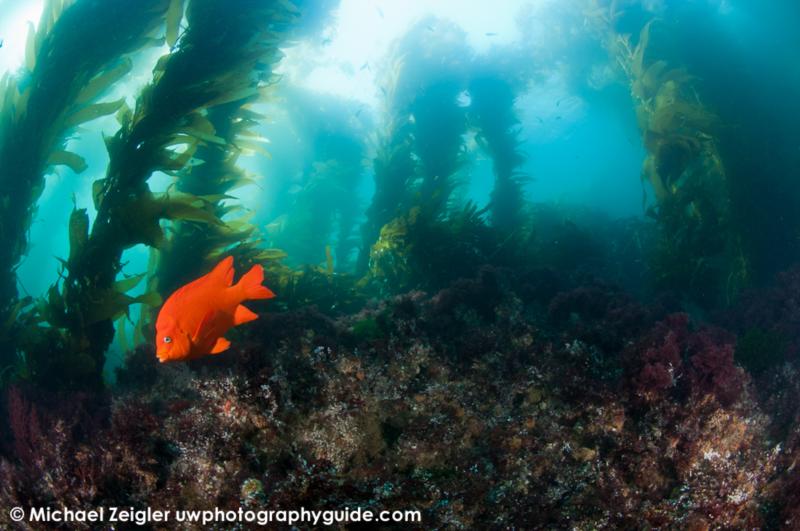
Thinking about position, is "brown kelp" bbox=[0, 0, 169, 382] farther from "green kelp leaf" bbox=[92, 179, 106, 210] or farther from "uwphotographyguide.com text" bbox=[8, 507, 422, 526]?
"uwphotographyguide.com text" bbox=[8, 507, 422, 526]

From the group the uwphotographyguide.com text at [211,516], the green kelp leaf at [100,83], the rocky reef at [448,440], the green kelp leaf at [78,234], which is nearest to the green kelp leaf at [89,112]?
the green kelp leaf at [100,83]

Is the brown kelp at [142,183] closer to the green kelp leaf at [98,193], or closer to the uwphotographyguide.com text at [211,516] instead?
the green kelp leaf at [98,193]

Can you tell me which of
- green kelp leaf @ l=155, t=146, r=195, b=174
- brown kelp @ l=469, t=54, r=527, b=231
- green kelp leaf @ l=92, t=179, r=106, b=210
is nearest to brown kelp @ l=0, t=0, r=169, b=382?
green kelp leaf @ l=155, t=146, r=195, b=174

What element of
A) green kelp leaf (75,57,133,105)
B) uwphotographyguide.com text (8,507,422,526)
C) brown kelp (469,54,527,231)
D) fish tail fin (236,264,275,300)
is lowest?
brown kelp (469,54,527,231)

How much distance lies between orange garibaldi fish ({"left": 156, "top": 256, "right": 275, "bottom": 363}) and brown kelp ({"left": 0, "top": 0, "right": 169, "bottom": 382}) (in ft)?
12.3

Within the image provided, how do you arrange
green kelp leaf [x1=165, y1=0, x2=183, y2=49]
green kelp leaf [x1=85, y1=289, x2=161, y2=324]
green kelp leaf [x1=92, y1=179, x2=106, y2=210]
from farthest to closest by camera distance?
1. green kelp leaf [x1=165, y1=0, x2=183, y2=49]
2. green kelp leaf [x1=92, y1=179, x2=106, y2=210]
3. green kelp leaf [x1=85, y1=289, x2=161, y2=324]

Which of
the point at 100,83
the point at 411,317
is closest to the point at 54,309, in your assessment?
the point at 100,83

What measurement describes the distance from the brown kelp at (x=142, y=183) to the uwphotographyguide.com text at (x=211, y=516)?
181cm

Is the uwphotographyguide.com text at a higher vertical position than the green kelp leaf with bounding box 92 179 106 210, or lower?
lower

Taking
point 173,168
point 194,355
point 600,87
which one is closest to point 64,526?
point 194,355

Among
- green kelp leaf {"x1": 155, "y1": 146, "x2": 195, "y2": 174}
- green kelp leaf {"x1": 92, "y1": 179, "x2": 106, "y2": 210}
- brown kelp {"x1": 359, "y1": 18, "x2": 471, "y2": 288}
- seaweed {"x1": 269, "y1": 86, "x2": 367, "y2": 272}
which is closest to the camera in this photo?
green kelp leaf {"x1": 92, "y1": 179, "x2": 106, "y2": 210}

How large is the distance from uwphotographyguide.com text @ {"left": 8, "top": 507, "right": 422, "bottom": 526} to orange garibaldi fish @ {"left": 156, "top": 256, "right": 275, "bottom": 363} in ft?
2.69

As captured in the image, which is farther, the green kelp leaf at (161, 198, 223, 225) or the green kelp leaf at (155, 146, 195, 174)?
the green kelp leaf at (155, 146, 195, 174)

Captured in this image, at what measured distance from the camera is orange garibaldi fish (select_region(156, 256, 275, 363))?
6.77 ft
